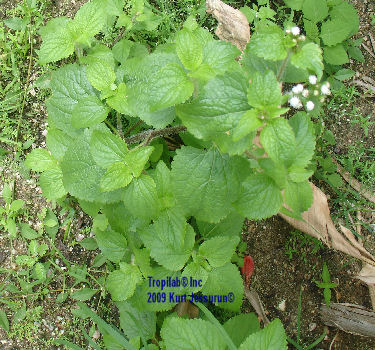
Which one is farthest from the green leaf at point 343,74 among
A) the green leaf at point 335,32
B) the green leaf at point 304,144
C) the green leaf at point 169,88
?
the green leaf at point 169,88

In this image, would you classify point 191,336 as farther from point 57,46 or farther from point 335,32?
point 335,32

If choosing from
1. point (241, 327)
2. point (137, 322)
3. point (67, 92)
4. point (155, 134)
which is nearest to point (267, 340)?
point (241, 327)

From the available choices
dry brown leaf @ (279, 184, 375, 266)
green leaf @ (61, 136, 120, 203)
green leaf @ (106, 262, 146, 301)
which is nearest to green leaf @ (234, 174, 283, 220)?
green leaf @ (61, 136, 120, 203)

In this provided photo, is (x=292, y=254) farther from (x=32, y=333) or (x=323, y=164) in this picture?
(x=32, y=333)

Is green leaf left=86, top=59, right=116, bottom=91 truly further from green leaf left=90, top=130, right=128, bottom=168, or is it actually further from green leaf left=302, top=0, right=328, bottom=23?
green leaf left=302, top=0, right=328, bottom=23

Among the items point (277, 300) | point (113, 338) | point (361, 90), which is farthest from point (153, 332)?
point (361, 90)

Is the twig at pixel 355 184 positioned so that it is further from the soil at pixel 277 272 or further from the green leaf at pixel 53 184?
the green leaf at pixel 53 184
